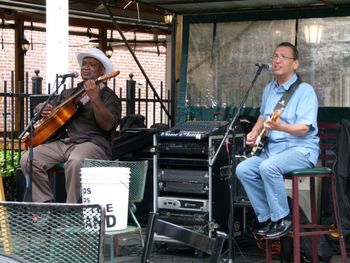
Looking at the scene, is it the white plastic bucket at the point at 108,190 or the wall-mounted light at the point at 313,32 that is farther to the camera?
the wall-mounted light at the point at 313,32

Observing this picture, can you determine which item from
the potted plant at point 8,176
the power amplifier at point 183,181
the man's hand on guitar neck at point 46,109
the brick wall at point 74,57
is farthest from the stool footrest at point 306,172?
the brick wall at point 74,57

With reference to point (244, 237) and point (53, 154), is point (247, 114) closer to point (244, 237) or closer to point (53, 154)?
point (244, 237)

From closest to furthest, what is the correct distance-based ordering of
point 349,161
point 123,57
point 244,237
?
point 349,161
point 244,237
point 123,57

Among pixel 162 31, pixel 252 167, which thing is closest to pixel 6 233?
pixel 252 167

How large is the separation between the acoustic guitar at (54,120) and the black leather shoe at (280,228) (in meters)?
1.84

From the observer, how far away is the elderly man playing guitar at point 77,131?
17.6 ft

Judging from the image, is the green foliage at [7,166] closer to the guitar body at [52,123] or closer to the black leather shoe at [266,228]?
the guitar body at [52,123]

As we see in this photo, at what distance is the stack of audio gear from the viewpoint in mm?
5539

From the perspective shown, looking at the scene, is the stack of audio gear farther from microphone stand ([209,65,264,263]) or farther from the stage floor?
the stage floor

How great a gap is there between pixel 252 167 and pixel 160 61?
11349 millimetres

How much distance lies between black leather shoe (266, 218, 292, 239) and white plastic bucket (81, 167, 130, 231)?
1022mm

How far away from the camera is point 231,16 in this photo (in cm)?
739

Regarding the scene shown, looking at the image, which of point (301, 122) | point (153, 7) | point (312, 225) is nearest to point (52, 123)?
point (301, 122)

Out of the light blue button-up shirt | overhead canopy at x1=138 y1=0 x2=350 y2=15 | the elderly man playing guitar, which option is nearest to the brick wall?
overhead canopy at x1=138 y1=0 x2=350 y2=15
